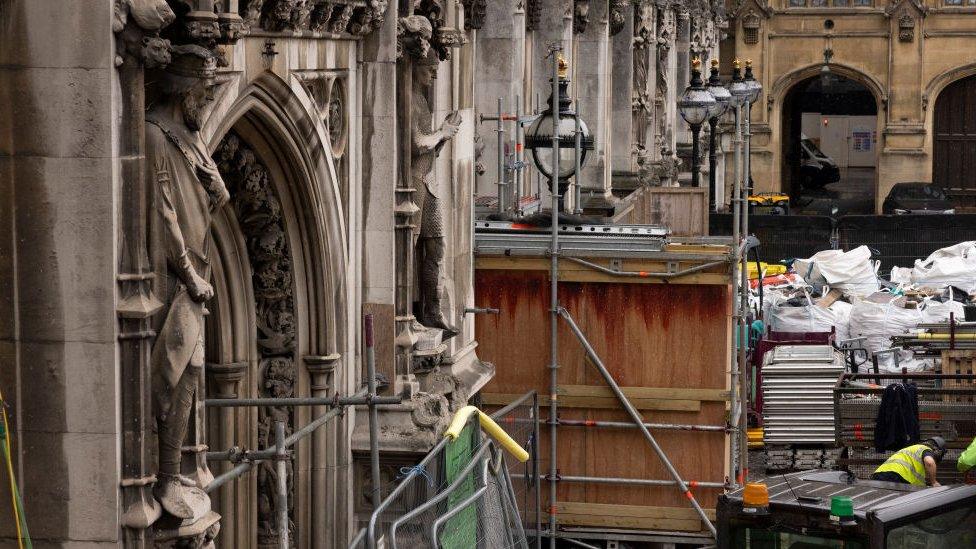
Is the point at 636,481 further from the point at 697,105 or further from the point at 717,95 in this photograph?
the point at 717,95

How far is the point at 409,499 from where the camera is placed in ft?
42.4

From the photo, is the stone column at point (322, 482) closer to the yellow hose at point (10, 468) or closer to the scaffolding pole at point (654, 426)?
the yellow hose at point (10, 468)

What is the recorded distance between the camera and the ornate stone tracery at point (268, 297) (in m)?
12.3

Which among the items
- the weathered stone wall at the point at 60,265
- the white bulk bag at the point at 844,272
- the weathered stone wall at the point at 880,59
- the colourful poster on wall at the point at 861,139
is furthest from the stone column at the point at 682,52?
the colourful poster on wall at the point at 861,139

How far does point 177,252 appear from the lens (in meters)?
8.92

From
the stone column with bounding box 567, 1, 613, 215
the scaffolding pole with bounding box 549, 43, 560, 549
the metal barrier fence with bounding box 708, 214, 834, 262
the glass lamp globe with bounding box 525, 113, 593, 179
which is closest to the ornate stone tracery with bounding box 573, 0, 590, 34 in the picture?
the stone column with bounding box 567, 1, 613, 215

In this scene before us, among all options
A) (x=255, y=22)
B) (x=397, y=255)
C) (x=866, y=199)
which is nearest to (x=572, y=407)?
(x=397, y=255)

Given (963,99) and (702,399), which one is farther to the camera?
(963,99)

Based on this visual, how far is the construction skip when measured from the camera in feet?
59.0

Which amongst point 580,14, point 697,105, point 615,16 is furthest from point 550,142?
point 615,16

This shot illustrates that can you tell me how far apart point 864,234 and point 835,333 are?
1457cm

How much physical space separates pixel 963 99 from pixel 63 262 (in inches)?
2458

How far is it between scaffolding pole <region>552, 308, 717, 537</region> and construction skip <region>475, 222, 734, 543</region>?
0.02m

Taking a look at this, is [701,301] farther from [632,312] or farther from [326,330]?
[326,330]
